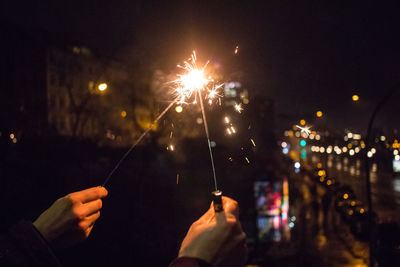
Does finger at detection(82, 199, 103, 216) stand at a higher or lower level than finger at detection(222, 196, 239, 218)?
lower

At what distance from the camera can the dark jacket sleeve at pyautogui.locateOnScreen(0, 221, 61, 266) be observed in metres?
2.00

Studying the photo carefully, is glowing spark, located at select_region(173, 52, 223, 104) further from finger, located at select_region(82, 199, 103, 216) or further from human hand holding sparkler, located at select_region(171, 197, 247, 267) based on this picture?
human hand holding sparkler, located at select_region(171, 197, 247, 267)

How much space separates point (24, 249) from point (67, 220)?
1.46 feet

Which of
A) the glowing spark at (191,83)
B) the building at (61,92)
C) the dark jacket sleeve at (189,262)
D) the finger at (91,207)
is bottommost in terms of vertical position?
the dark jacket sleeve at (189,262)

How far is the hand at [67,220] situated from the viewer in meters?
2.44

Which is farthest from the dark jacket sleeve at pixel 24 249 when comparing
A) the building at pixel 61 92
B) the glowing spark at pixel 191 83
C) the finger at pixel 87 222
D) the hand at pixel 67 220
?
the building at pixel 61 92

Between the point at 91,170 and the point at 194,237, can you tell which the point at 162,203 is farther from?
the point at 194,237

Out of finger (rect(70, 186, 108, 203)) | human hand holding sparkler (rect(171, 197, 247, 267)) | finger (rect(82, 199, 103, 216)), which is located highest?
finger (rect(70, 186, 108, 203))

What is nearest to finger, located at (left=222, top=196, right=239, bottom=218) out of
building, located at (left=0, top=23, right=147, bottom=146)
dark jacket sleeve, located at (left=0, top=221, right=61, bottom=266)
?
dark jacket sleeve, located at (left=0, top=221, right=61, bottom=266)

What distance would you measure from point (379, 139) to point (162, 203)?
1604 centimetres

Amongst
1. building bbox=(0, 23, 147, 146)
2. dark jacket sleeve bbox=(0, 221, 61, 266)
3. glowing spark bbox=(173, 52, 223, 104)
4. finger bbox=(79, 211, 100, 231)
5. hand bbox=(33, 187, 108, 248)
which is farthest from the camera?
building bbox=(0, 23, 147, 146)

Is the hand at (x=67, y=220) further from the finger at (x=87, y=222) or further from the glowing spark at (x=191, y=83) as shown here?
the glowing spark at (x=191, y=83)

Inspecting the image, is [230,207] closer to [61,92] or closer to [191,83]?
[191,83]

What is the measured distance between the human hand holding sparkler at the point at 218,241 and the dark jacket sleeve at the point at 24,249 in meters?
0.88
